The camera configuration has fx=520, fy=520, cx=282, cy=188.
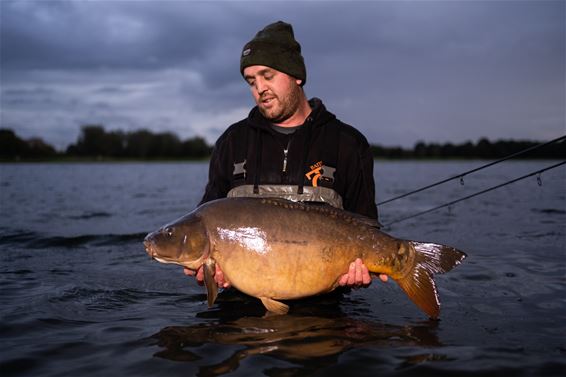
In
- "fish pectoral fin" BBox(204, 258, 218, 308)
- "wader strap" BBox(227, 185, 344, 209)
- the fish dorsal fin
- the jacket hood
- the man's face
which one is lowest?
"fish pectoral fin" BBox(204, 258, 218, 308)

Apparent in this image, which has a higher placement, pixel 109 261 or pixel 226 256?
pixel 226 256

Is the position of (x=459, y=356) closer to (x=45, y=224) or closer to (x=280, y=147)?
(x=280, y=147)

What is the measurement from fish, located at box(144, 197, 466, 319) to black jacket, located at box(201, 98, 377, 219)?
0.80m

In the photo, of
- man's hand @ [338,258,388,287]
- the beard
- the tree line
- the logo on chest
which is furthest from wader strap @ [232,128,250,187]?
the tree line

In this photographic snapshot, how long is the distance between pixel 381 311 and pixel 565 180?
25.0 meters

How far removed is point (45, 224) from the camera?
12.6m

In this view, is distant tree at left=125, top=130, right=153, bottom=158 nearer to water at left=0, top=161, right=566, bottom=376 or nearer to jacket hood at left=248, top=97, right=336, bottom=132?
water at left=0, top=161, right=566, bottom=376

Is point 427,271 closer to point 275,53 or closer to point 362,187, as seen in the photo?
point 362,187

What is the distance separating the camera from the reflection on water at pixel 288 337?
12.6ft

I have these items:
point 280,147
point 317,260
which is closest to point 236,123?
point 280,147

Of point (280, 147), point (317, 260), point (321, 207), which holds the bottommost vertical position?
point (317, 260)

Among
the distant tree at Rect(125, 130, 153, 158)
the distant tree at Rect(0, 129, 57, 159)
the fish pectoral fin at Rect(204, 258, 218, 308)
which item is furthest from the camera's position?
the distant tree at Rect(125, 130, 153, 158)

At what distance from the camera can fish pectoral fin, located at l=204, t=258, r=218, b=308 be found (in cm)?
403

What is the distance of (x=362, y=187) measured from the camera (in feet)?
17.0
